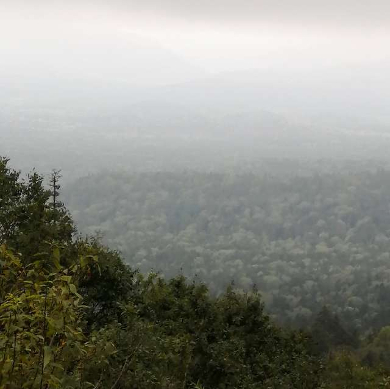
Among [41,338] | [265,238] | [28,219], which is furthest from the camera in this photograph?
[265,238]

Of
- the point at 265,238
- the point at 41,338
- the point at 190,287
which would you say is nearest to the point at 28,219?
the point at 190,287

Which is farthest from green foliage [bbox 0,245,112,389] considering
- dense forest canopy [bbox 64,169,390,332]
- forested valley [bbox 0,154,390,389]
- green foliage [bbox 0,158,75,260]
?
dense forest canopy [bbox 64,169,390,332]

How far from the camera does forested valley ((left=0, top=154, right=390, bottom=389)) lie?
132 inches

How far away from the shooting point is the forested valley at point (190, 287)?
3.34 m

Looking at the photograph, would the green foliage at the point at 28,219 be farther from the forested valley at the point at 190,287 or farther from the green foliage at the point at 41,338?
the green foliage at the point at 41,338

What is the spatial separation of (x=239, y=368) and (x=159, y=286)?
4.93 meters

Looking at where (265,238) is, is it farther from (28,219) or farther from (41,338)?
(41,338)

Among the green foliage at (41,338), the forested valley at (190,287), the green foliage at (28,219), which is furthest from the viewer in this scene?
the green foliage at (28,219)

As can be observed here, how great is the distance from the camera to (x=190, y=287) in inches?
773

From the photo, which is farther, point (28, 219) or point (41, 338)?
point (28, 219)

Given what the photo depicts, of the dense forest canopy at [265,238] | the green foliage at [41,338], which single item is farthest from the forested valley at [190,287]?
the dense forest canopy at [265,238]

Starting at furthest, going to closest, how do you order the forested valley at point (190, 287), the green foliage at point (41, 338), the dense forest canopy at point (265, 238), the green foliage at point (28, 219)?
the dense forest canopy at point (265, 238)
the green foliage at point (28, 219)
the forested valley at point (190, 287)
the green foliage at point (41, 338)

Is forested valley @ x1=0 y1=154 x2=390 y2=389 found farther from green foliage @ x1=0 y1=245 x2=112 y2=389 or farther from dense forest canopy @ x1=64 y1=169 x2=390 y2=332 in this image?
dense forest canopy @ x1=64 y1=169 x2=390 y2=332

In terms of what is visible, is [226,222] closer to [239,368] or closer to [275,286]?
[275,286]
